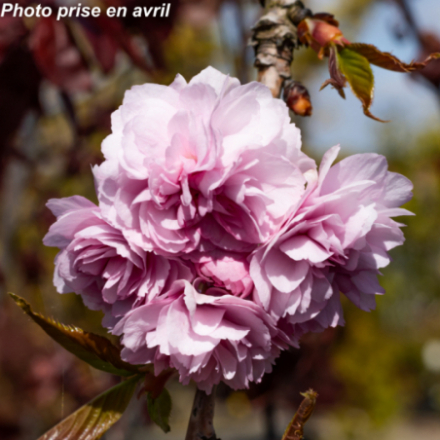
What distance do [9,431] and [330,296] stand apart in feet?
6.42

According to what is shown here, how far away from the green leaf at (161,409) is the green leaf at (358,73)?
44 centimetres

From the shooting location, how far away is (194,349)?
413 mm

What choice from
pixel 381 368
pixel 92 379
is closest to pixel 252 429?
pixel 381 368

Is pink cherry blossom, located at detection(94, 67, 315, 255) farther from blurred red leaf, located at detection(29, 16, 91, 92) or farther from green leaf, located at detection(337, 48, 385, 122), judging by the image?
blurred red leaf, located at detection(29, 16, 91, 92)

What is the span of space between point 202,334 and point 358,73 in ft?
1.20

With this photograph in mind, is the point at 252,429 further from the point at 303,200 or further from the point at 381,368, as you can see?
the point at 303,200

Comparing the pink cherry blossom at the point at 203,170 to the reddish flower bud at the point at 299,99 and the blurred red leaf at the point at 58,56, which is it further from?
the blurred red leaf at the point at 58,56

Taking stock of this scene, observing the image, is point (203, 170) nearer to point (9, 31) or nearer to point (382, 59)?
point (382, 59)

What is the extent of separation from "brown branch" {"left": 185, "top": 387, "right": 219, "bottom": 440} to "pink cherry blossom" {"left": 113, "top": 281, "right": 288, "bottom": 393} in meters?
0.05

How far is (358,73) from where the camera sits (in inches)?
21.0

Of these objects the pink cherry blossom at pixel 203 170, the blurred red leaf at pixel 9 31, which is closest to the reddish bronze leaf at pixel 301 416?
the pink cherry blossom at pixel 203 170

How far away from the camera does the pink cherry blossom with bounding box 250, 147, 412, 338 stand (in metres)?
0.41

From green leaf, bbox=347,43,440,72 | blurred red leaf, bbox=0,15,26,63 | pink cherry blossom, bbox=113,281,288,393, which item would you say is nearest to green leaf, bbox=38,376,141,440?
pink cherry blossom, bbox=113,281,288,393

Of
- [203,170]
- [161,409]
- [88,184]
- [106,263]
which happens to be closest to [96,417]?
[161,409]
